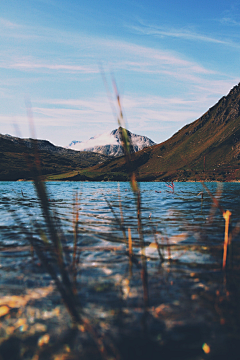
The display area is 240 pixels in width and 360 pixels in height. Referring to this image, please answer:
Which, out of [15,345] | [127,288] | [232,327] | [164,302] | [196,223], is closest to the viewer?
[15,345]

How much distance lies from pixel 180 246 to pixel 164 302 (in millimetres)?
5329

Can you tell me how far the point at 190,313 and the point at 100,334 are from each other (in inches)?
103

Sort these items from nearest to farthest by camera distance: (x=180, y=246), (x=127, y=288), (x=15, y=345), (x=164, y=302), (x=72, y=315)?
Answer: (x=15, y=345) < (x=72, y=315) < (x=164, y=302) < (x=127, y=288) < (x=180, y=246)

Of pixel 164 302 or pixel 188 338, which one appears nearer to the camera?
pixel 188 338

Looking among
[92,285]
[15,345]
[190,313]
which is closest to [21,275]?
[92,285]

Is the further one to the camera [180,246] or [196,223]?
[196,223]

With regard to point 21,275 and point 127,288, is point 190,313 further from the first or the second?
point 21,275

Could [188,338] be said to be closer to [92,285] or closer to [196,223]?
[92,285]

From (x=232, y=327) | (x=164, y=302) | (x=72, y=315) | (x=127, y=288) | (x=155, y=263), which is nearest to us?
(x=232, y=327)

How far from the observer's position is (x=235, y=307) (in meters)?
6.52

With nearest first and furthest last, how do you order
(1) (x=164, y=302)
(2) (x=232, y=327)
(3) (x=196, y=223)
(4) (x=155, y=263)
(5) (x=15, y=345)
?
(5) (x=15, y=345)
(2) (x=232, y=327)
(1) (x=164, y=302)
(4) (x=155, y=263)
(3) (x=196, y=223)

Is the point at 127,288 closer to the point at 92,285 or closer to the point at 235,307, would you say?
the point at 92,285

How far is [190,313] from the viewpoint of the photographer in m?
6.39

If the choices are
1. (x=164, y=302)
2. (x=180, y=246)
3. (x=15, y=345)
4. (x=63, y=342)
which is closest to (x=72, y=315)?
(x=63, y=342)
